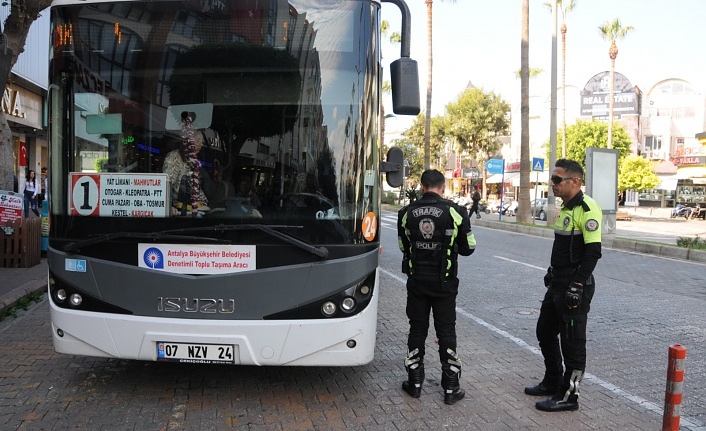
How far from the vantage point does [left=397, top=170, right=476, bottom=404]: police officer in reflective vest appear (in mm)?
4457

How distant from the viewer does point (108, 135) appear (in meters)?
4.23

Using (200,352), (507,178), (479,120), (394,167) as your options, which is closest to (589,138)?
(479,120)

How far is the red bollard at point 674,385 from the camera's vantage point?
321 cm

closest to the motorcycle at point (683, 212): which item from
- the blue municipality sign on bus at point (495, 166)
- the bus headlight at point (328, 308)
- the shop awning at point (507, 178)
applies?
the blue municipality sign on bus at point (495, 166)

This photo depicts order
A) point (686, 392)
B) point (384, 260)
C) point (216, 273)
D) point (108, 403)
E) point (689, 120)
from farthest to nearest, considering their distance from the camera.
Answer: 1. point (689, 120)
2. point (384, 260)
3. point (686, 392)
4. point (108, 403)
5. point (216, 273)

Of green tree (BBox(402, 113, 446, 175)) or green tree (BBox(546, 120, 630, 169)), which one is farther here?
green tree (BBox(402, 113, 446, 175))

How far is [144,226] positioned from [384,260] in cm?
953

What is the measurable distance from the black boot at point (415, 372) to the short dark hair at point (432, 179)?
4.31ft

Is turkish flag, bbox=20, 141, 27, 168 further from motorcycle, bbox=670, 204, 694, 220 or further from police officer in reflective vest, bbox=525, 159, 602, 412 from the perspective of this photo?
motorcycle, bbox=670, 204, 694, 220

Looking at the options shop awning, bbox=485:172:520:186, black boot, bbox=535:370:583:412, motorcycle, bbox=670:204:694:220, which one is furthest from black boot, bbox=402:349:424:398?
shop awning, bbox=485:172:520:186

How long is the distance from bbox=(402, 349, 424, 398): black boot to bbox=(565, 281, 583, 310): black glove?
1.22 meters

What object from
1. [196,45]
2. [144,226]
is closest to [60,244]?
[144,226]

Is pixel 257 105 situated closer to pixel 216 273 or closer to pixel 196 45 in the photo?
pixel 196 45

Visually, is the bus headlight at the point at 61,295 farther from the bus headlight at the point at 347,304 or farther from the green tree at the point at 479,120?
the green tree at the point at 479,120
